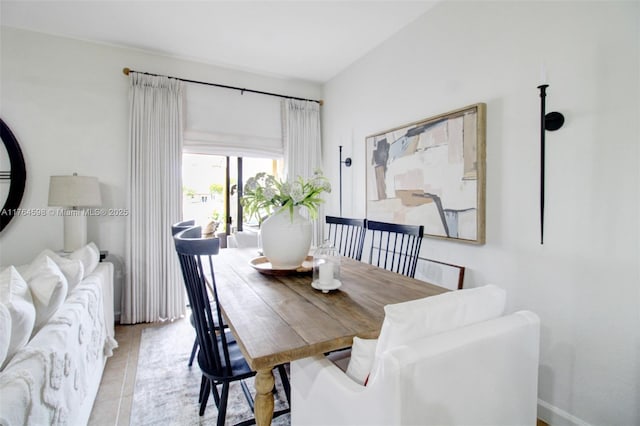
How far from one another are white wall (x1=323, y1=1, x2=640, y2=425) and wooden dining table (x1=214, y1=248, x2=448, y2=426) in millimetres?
737

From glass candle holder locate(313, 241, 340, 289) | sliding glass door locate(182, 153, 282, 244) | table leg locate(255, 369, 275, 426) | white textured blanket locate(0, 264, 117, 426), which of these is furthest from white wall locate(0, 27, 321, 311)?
table leg locate(255, 369, 275, 426)

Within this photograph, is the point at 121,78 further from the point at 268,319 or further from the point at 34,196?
the point at 268,319

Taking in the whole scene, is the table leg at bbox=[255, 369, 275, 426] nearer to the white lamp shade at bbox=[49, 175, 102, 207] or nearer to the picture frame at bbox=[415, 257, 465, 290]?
the picture frame at bbox=[415, 257, 465, 290]

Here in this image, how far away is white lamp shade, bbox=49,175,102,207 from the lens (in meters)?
2.63

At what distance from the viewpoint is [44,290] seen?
1.35 m

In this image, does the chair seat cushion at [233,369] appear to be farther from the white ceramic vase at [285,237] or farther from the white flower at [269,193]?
the white flower at [269,193]

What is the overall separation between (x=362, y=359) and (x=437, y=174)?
1.72 m

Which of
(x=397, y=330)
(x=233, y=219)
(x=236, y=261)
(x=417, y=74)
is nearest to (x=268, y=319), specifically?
(x=397, y=330)

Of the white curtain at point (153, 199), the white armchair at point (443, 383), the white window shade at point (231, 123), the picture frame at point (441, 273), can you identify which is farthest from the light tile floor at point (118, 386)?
the picture frame at point (441, 273)

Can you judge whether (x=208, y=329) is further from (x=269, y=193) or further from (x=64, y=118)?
(x=64, y=118)

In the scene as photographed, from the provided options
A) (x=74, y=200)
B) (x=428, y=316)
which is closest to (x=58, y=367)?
(x=428, y=316)

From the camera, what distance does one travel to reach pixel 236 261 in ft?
7.16

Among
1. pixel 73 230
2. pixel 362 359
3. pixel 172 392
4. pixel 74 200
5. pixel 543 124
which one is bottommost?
pixel 172 392

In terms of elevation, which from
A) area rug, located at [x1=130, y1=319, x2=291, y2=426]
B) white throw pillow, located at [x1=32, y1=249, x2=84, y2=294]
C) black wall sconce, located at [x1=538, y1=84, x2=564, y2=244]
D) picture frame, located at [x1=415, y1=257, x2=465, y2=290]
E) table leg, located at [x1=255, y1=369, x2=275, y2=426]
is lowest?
area rug, located at [x1=130, y1=319, x2=291, y2=426]
